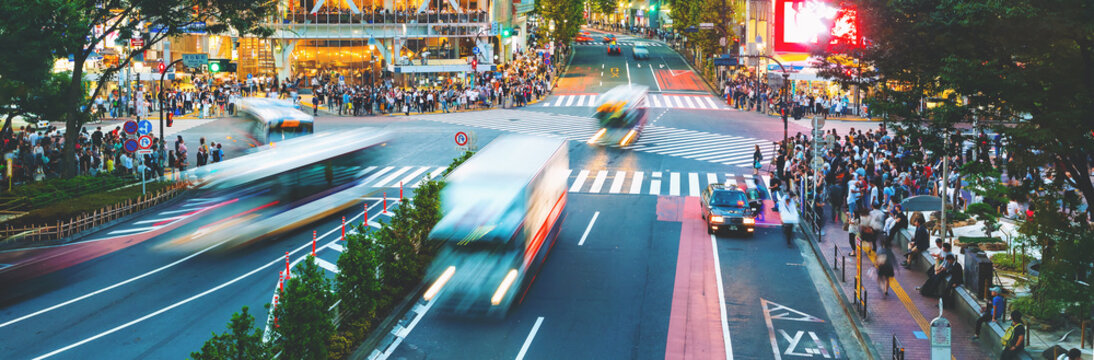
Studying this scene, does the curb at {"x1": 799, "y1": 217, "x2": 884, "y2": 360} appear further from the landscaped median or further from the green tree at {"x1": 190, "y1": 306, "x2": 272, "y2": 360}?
the landscaped median

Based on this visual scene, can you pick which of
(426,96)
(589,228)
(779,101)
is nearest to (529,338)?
(589,228)

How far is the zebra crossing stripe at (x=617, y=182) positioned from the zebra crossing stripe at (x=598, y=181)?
491 mm

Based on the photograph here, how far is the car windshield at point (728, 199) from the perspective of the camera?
27312mm

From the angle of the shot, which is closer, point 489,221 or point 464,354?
point 464,354

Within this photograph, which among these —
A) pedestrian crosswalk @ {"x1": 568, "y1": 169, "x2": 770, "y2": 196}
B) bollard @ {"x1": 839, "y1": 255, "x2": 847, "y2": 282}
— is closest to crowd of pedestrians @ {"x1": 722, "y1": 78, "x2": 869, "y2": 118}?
pedestrian crosswalk @ {"x1": 568, "y1": 169, "x2": 770, "y2": 196}

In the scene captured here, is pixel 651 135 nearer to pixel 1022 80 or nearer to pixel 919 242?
pixel 919 242

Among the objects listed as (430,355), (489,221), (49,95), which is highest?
(49,95)

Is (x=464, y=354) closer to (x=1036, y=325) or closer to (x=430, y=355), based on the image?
(x=430, y=355)

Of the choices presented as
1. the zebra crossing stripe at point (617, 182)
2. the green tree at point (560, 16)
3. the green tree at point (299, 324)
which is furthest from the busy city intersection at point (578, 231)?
the green tree at point (560, 16)

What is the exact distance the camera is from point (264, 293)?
1992cm

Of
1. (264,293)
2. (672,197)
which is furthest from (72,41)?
(672,197)

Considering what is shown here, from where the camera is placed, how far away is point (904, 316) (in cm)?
1897

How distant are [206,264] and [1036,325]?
19308 millimetres

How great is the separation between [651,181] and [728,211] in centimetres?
981
